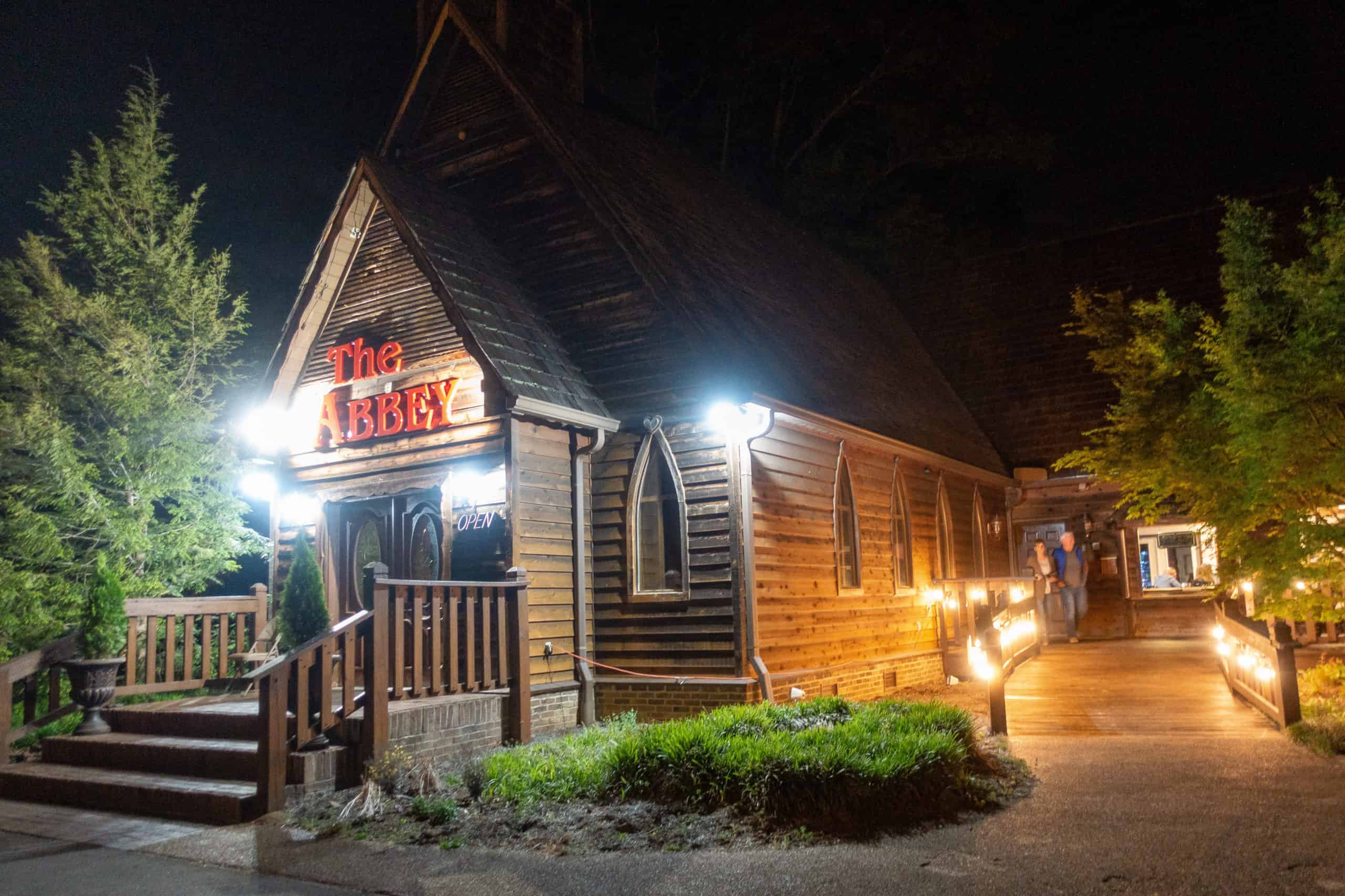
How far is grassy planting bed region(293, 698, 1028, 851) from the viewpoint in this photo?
24.8ft

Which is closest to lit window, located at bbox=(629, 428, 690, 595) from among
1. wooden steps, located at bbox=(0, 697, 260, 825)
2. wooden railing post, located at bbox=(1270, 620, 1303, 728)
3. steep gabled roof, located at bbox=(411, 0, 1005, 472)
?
steep gabled roof, located at bbox=(411, 0, 1005, 472)

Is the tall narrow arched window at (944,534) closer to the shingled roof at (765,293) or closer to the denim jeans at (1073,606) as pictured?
the shingled roof at (765,293)

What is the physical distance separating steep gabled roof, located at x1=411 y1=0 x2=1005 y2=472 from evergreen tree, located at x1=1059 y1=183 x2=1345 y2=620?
4221 mm

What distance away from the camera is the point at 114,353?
17.8 meters

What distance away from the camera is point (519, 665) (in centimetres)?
1143

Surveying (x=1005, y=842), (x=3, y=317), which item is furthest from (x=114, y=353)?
(x=1005, y=842)

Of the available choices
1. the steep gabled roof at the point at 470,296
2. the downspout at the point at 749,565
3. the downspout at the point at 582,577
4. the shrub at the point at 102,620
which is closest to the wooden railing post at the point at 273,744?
the shrub at the point at 102,620

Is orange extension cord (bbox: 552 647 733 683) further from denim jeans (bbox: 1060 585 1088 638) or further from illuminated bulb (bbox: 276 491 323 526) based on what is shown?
denim jeans (bbox: 1060 585 1088 638)

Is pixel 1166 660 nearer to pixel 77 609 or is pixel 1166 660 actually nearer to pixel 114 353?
pixel 77 609

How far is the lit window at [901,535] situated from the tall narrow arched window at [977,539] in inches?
128

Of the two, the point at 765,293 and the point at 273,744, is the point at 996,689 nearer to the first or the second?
the point at 273,744

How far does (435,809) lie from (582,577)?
526cm

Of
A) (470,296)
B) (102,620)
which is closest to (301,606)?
(102,620)

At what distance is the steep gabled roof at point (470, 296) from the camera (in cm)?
1236
